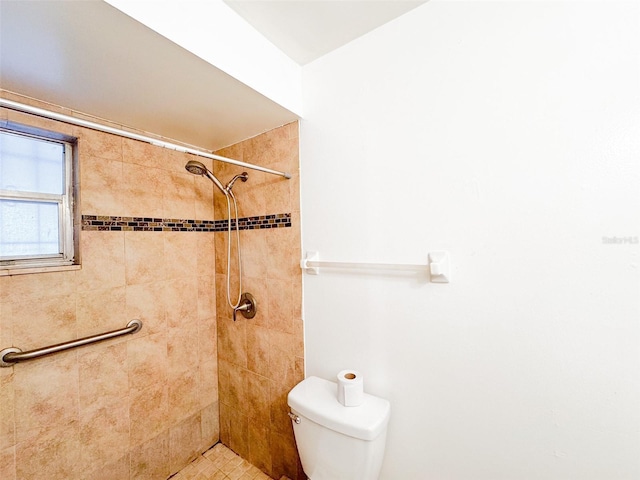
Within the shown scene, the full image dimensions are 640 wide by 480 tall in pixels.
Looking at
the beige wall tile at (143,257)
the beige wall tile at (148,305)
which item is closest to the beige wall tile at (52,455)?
the beige wall tile at (148,305)

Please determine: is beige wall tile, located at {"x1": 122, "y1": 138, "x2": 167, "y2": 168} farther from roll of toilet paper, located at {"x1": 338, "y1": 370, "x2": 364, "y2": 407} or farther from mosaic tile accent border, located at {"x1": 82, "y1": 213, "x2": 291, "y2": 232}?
roll of toilet paper, located at {"x1": 338, "y1": 370, "x2": 364, "y2": 407}

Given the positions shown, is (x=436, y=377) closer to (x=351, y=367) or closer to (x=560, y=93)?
(x=351, y=367)

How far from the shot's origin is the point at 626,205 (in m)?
0.71

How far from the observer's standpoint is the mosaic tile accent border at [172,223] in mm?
1270

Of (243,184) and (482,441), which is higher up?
(243,184)

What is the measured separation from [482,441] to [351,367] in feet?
1.68

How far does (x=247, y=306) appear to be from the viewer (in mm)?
1504

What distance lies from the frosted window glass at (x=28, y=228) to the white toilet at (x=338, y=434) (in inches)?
51.3

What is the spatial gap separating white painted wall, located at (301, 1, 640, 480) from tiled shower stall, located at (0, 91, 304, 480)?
0.42 m

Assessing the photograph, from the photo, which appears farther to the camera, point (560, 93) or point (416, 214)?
point (416, 214)

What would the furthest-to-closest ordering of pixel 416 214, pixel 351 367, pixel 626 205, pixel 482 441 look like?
pixel 351 367, pixel 416 214, pixel 482 441, pixel 626 205

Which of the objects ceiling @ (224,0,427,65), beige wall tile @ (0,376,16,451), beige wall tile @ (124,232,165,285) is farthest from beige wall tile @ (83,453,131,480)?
ceiling @ (224,0,427,65)

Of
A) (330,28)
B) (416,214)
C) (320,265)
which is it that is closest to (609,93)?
(416,214)

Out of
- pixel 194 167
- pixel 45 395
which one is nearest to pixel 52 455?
pixel 45 395
